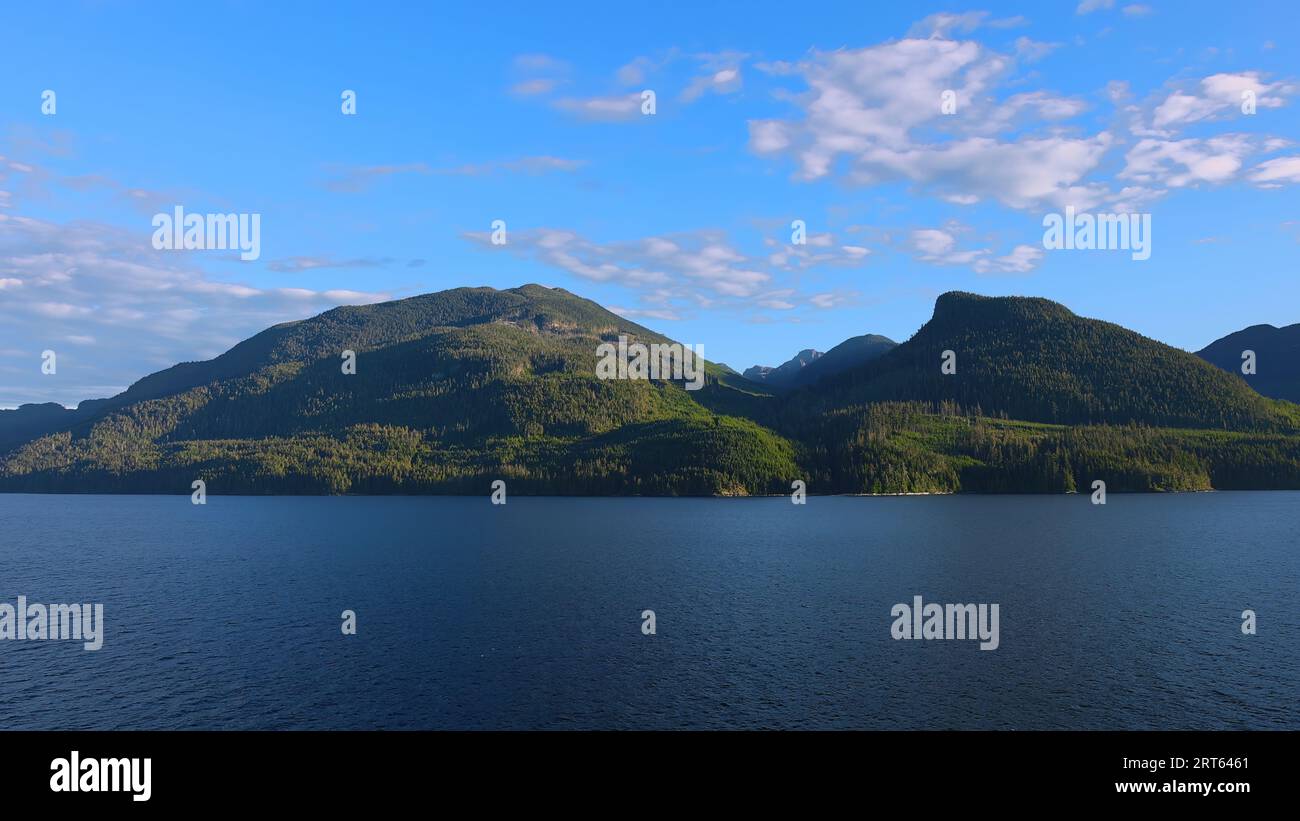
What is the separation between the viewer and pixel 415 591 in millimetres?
117688

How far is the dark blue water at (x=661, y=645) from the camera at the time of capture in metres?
63.0

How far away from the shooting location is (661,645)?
82500mm

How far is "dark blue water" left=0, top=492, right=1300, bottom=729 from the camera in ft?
207

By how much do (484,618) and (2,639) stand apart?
51091 mm

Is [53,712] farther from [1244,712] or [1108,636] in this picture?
[1108,636]

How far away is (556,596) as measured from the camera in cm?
11188
